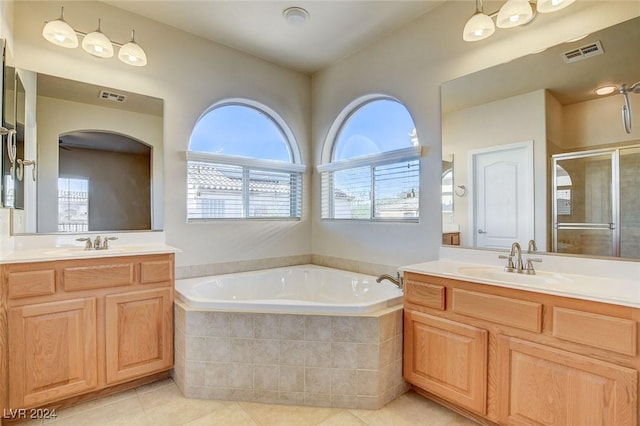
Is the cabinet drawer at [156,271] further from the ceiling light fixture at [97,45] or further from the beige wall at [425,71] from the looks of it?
the beige wall at [425,71]

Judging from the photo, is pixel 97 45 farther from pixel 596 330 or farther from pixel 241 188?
pixel 596 330

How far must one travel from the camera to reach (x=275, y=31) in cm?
281

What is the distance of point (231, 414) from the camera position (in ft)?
6.21

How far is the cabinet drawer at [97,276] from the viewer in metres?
1.90

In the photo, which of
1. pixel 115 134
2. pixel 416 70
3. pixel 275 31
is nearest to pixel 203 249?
pixel 115 134

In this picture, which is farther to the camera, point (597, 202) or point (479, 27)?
→ point (479, 27)

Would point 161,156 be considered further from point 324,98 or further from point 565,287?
point 565,287

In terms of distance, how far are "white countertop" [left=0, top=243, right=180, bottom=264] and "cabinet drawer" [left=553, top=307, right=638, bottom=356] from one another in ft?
7.63

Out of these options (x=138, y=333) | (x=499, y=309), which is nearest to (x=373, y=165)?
(x=499, y=309)

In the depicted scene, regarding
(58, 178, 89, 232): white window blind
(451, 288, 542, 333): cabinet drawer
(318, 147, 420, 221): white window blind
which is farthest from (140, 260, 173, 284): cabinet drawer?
(451, 288, 542, 333): cabinet drawer

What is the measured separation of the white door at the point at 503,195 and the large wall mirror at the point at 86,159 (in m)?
2.52

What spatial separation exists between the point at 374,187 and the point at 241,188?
1337mm

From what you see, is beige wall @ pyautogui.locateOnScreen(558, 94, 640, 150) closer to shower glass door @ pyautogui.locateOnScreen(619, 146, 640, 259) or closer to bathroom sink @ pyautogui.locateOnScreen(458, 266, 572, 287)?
shower glass door @ pyautogui.locateOnScreen(619, 146, 640, 259)

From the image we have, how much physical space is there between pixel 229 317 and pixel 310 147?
2248 mm
